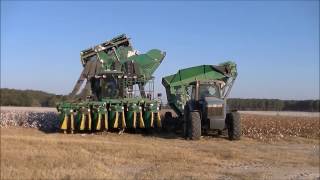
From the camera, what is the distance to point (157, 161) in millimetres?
13422

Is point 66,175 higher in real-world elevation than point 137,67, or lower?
lower

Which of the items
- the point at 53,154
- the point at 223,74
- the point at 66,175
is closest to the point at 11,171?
the point at 66,175

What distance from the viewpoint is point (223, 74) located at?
22.2 meters

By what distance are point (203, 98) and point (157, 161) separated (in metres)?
7.37

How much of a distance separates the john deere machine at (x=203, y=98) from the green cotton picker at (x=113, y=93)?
109cm

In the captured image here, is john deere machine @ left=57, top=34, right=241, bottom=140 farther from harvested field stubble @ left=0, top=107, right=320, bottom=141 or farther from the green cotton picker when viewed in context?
harvested field stubble @ left=0, top=107, right=320, bottom=141

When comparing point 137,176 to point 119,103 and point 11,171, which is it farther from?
point 119,103

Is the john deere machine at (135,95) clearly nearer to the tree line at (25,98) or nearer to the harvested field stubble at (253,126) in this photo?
the harvested field stubble at (253,126)

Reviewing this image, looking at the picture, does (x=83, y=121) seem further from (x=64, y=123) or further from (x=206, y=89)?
(x=206, y=89)

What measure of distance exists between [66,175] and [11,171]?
1.21 meters

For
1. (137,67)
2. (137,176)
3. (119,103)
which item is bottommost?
(137,176)

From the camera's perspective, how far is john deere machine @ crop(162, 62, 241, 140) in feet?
63.9

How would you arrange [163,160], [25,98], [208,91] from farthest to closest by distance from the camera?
[25,98]
[208,91]
[163,160]

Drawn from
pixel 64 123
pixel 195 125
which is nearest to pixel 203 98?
pixel 195 125
